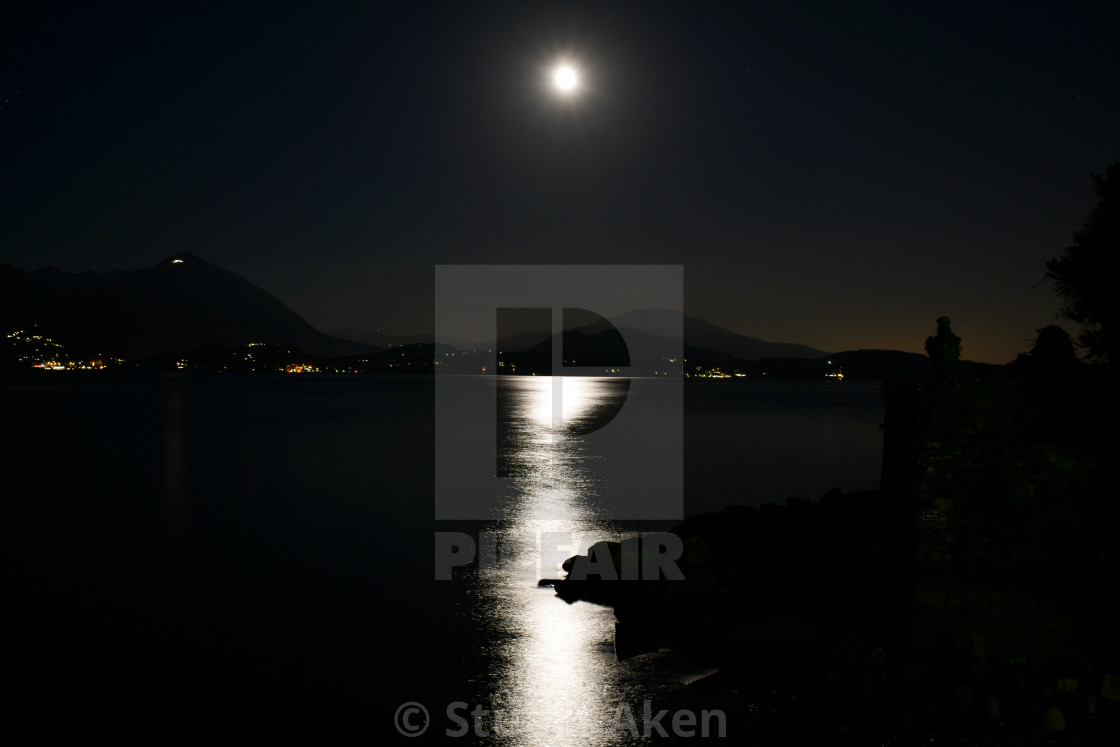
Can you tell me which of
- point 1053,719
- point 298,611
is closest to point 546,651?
point 298,611

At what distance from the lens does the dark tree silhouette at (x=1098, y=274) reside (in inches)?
400

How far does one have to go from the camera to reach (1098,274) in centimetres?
1027

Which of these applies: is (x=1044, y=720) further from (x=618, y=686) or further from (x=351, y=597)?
(x=351, y=597)

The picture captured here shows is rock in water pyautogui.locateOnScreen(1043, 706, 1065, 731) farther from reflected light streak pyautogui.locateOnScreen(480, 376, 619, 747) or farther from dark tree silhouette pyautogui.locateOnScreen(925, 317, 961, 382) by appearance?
reflected light streak pyautogui.locateOnScreen(480, 376, 619, 747)

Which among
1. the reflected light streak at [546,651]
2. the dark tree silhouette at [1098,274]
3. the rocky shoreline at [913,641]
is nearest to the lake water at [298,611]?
the reflected light streak at [546,651]

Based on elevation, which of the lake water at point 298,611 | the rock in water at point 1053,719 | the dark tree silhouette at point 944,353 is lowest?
the lake water at point 298,611

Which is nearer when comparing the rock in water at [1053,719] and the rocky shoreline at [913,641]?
the rock in water at [1053,719]

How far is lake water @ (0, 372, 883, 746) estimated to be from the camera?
25.2 feet

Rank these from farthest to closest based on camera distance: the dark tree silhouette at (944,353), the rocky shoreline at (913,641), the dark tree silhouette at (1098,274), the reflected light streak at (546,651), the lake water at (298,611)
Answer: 1. the dark tree silhouette at (1098,274)
2. the dark tree silhouette at (944,353)
3. the lake water at (298,611)
4. the reflected light streak at (546,651)
5. the rocky shoreline at (913,641)

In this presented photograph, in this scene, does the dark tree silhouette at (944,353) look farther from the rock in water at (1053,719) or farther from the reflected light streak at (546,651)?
the reflected light streak at (546,651)

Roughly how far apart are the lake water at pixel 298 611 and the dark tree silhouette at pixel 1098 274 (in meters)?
7.67

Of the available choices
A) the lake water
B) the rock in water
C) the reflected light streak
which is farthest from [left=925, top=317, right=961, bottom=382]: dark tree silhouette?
the reflected light streak

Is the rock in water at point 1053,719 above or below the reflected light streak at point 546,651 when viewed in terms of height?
above

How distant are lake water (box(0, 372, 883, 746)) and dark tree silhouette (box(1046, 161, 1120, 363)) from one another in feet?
25.2
